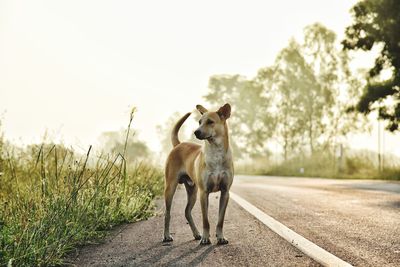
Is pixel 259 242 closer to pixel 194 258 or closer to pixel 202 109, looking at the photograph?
pixel 194 258

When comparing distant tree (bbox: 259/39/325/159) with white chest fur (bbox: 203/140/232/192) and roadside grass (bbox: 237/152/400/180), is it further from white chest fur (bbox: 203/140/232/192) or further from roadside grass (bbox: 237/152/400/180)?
white chest fur (bbox: 203/140/232/192)

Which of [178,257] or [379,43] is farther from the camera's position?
[379,43]

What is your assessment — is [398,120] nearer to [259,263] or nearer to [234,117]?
[259,263]

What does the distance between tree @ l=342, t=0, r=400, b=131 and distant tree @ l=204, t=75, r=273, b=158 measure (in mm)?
22456

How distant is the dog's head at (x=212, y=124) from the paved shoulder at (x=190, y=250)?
3.80ft

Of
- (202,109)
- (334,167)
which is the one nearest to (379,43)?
(334,167)

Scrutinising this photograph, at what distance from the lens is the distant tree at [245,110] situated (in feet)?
164

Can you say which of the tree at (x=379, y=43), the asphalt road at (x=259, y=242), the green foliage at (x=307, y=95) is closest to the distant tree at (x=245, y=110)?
the green foliage at (x=307, y=95)

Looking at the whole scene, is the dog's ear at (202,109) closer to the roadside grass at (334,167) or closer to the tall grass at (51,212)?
the tall grass at (51,212)

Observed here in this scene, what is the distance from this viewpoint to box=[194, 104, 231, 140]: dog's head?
531cm

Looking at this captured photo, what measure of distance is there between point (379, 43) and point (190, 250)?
20059 millimetres

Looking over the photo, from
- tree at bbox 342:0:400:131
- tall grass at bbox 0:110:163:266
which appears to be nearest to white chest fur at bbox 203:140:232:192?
tall grass at bbox 0:110:163:266

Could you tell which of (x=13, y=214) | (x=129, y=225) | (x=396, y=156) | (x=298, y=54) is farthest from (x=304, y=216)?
(x=298, y=54)

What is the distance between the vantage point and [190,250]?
15.7 feet
